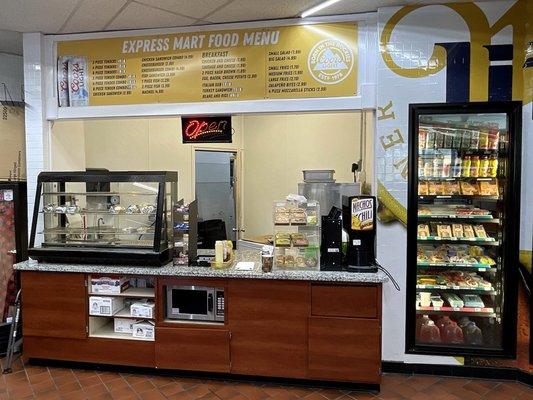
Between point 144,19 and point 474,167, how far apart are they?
3.31m

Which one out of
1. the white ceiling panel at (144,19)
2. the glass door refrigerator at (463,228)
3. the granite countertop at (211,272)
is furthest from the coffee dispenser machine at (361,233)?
the white ceiling panel at (144,19)

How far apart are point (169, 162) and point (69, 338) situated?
3024 millimetres

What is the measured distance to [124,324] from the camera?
135 inches

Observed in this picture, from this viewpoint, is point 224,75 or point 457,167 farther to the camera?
point 224,75

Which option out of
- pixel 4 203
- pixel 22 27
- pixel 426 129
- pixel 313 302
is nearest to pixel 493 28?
pixel 426 129

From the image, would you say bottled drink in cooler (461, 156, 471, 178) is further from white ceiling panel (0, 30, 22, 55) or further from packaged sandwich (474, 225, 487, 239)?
white ceiling panel (0, 30, 22, 55)

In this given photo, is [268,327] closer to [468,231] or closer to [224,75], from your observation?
[468,231]

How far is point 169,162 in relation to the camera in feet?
19.1

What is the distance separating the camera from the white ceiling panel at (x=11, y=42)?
12.8 ft

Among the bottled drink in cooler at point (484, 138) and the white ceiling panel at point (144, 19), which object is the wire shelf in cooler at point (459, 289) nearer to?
the bottled drink in cooler at point (484, 138)

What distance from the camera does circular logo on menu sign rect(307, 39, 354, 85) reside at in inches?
136

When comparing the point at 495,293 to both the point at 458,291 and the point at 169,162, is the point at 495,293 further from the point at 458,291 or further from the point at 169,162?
the point at 169,162

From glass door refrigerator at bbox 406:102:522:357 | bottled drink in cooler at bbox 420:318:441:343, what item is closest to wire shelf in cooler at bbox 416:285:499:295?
glass door refrigerator at bbox 406:102:522:357

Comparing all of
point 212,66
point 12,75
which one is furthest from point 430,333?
point 12,75
